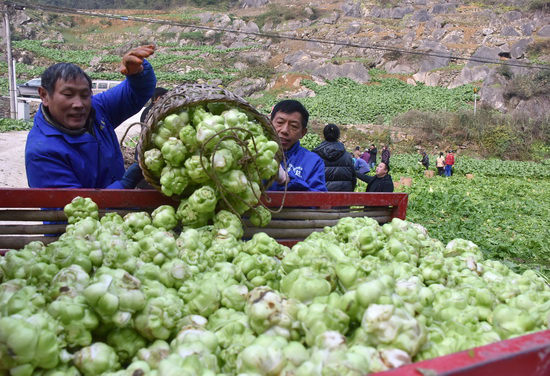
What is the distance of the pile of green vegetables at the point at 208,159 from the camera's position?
99.3 inches

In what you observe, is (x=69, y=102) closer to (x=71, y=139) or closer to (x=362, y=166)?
(x=71, y=139)

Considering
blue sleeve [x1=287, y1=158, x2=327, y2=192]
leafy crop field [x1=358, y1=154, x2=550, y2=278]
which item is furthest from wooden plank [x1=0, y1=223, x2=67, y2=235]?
leafy crop field [x1=358, y1=154, x2=550, y2=278]

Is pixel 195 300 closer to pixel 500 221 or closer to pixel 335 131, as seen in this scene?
pixel 335 131

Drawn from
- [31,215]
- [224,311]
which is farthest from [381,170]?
[224,311]

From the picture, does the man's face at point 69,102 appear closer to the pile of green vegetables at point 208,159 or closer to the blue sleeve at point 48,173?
the blue sleeve at point 48,173

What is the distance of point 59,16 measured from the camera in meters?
78.9

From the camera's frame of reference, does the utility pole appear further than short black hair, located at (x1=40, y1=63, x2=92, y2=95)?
Yes

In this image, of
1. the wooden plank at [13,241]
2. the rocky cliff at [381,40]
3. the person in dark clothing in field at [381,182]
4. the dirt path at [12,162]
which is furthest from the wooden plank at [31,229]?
the rocky cliff at [381,40]

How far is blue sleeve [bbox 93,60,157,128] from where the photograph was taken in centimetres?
396

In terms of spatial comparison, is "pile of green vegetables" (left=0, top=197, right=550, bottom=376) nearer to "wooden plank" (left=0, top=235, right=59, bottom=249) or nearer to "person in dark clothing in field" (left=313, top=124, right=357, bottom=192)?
"wooden plank" (left=0, top=235, right=59, bottom=249)

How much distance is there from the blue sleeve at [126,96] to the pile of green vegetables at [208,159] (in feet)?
5.02

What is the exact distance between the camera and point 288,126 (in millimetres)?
4258

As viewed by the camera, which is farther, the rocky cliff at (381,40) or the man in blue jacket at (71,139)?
the rocky cliff at (381,40)

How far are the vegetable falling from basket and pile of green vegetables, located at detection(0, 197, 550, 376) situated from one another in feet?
1.45
